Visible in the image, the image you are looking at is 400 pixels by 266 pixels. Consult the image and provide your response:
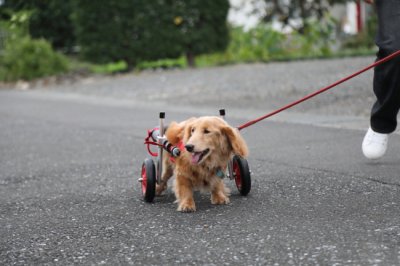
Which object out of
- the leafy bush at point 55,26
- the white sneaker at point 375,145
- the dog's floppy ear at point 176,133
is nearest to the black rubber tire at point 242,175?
the dog's floppy ear at point 176,133

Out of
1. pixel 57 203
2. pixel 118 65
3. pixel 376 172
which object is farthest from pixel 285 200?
pixel 118 65

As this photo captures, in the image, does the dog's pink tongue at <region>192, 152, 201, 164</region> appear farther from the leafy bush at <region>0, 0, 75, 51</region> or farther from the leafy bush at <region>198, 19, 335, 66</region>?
the leafy bush at <region>0, 0, 75, 51</region>

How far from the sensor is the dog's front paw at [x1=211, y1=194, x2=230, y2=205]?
404cm

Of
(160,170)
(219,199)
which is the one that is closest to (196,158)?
(219,199)

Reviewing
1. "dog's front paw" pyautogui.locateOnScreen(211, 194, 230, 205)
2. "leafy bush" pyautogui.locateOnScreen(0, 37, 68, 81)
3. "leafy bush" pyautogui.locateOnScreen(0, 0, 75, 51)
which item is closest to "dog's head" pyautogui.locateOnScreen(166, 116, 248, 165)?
"dog's front paw" pyautogui.locateOnScreen(211, 194, 230, 205)

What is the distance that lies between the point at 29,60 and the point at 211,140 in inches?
647

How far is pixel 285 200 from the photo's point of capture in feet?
13.3

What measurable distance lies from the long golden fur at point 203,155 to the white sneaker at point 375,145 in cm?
135

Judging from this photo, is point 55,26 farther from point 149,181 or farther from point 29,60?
point 149,181

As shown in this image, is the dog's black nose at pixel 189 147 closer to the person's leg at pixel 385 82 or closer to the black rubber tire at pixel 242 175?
the black rubber tire at pixel 242 175

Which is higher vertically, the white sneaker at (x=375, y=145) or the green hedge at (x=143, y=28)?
the green hedge at (x=143, y=28)

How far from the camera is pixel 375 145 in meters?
4.85

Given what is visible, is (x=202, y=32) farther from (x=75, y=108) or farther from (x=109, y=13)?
(x=75, y=108)

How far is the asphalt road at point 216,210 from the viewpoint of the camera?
3.05 metres
